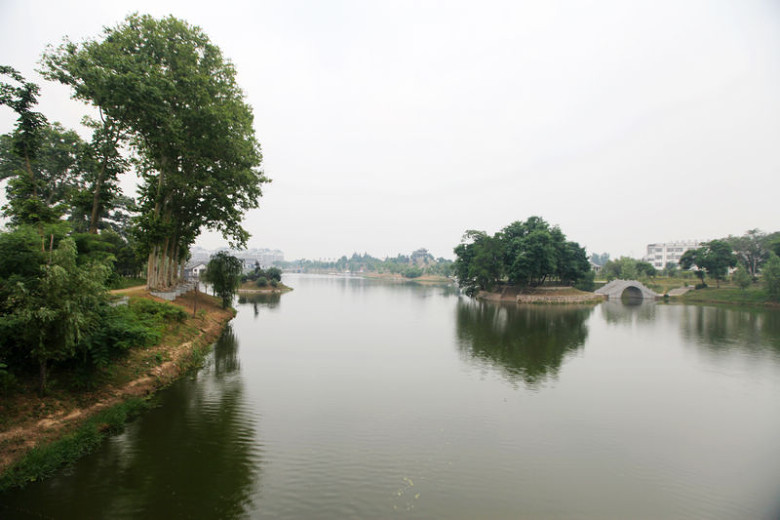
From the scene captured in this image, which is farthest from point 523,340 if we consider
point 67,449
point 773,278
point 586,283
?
point 773,278

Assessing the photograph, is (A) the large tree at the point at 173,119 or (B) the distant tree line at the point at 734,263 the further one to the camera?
(B) the distant tree line at the point at 734,263

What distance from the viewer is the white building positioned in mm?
153038

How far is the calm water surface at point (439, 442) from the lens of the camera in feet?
29.9

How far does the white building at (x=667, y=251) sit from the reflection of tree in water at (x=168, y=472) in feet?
603

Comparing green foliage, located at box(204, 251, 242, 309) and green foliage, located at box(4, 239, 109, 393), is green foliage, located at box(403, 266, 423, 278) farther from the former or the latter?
green foliage, located at box(4, 239, 109, 393)

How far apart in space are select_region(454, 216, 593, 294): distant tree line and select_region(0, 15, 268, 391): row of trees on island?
50.5m

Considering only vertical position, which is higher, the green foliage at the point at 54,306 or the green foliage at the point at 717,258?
the green foliage at the point at 717,258

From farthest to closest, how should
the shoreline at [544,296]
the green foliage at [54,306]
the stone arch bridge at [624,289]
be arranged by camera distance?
the stone arch bridge at [624,289], the shoreline at [544,296], the green foliage at [54,306]

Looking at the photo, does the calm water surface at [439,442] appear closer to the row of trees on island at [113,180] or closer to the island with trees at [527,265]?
the row of trees on island at [113,180]

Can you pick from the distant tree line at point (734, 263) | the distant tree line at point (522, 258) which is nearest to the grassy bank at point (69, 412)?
the distant tree line at point (522, 258)

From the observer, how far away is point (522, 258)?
66.3m

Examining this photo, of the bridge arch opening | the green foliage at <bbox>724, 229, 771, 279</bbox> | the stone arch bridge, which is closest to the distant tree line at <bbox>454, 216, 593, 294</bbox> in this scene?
the stone arch bridge

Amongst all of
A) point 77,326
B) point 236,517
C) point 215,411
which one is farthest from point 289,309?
point 236,517

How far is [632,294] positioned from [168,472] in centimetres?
9702
